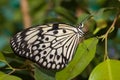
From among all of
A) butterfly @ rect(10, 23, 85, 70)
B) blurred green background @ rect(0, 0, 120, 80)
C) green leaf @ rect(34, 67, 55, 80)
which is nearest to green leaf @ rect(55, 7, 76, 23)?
blurred green background @ rect(0, 0, 120, 80)

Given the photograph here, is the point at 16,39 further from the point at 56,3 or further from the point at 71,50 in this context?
the point at 56,3

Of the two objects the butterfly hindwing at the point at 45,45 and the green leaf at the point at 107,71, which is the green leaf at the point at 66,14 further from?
the green leaf at the point at 107,71

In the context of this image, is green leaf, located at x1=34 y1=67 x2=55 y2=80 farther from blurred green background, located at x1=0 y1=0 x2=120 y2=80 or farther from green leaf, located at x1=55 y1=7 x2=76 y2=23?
green leaf, located at x1=55 y1=7 x2=76 y2=23

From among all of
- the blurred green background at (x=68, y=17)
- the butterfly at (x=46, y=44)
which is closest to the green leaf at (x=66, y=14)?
the blurred green background at (x=68, y=17)

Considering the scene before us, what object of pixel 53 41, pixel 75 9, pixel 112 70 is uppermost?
pixel 75 9

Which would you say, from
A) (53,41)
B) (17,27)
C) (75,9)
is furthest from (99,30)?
(17,27)
